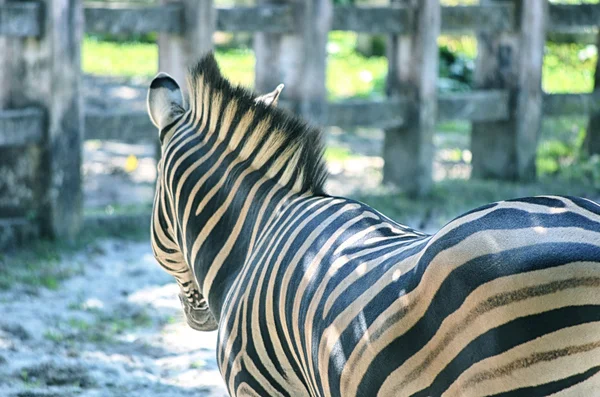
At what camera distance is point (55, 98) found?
5988 millimetres

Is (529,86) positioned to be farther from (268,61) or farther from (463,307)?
(463,307)

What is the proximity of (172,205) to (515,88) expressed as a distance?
5677 millimetres

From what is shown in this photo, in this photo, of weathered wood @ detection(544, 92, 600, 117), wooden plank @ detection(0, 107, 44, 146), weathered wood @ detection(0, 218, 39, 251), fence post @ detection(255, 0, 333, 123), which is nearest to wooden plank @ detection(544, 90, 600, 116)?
weathered wood @ detection(544, 92, 600, 117)

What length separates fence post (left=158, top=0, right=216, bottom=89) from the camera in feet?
21.2

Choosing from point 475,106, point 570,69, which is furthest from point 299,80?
point 570,69

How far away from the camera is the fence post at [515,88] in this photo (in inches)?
324

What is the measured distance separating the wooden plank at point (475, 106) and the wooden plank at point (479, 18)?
0.56m

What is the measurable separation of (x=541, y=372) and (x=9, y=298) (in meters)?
3.98

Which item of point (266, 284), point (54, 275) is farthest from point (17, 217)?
point (266, 284)

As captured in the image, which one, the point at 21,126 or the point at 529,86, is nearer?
the point at 21,126

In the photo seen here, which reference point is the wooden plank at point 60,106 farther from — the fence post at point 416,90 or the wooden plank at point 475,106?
the wooden plank at point 475,106

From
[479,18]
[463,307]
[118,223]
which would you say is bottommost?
[118,223]

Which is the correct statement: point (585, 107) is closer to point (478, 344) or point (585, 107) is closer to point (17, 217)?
point (17, 217)

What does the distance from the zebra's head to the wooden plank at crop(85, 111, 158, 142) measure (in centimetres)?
277
